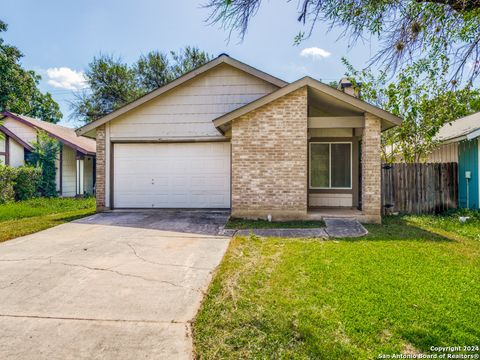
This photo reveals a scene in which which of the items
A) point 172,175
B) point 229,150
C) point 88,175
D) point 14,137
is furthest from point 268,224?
point 14,137

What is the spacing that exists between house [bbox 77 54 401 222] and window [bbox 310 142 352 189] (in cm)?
3

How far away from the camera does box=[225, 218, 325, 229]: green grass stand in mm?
7594

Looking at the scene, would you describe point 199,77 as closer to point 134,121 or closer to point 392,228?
point 134,121

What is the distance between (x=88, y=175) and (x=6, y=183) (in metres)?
5.63

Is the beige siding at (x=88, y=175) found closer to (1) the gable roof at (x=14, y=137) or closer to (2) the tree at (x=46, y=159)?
(2) the tree at (x=46, y=159)

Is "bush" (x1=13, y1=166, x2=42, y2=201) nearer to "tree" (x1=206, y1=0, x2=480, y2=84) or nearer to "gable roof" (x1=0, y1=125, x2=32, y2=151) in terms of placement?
"gable roof" (x1=0, y1=125, x2=32, y2=151)

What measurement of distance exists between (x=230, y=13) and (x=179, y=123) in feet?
21.4

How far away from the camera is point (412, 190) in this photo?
404 inches

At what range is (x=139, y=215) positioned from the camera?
378 inches

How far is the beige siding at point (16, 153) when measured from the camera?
15742mm

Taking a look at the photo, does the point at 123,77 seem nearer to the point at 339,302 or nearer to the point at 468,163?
the point at 468,163

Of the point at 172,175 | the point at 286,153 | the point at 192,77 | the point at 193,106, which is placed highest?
the point at 192,77

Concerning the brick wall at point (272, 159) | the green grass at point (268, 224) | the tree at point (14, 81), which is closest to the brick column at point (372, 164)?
the green grass at point (268, 224)

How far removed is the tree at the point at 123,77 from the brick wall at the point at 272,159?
18341 mm
